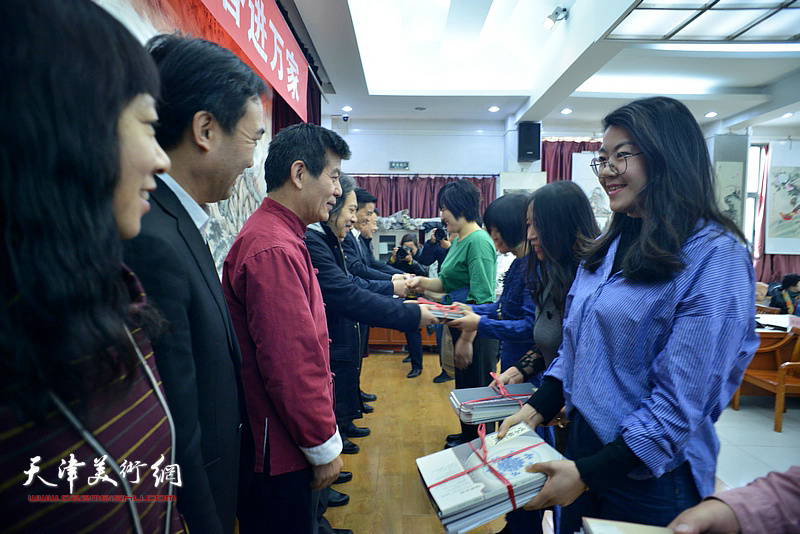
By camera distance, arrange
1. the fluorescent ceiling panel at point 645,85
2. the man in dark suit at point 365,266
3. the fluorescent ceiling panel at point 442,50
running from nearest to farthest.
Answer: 1. the man in dark suit at point 365,266
2. the fluorescent ceiling panel at point 442,50
3. the fluorescent ceiling panel at point 645,85

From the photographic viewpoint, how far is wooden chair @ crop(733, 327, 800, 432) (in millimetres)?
3361

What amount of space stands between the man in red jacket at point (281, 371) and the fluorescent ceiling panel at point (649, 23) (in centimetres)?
430

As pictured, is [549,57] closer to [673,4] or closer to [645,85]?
[673,4]

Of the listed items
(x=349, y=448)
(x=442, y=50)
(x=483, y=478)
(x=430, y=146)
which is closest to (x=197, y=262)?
(x=483, y=478)

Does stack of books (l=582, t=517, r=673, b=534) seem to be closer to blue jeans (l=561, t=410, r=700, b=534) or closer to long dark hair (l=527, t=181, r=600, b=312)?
blue jeans (l=561, t=410, r=700, b=534)

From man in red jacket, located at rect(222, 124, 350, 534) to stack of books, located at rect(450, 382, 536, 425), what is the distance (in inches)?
16.5

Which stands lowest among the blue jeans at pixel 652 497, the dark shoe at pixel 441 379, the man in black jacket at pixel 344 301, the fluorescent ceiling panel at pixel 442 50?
the dark shoe at pixel 441 379

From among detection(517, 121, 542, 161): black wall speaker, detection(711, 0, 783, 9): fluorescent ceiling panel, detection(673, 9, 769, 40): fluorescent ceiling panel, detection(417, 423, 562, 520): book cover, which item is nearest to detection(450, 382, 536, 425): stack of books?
detection(417, 423, 562, 520): book cover

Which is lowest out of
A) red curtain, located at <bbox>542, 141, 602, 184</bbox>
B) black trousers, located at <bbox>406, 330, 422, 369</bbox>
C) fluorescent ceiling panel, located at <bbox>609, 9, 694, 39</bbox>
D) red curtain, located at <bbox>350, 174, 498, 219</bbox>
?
black trousers, located at <bbox>406, 330, 422, 369</bbox>

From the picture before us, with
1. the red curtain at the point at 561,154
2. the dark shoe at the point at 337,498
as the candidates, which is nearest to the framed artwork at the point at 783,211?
the red curtain at the point at 561,154

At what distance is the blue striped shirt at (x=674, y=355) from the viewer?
83 centimetres

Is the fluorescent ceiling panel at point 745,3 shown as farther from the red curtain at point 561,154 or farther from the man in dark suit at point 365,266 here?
the red curtain at point 561,154

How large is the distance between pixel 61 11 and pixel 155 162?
16 centimetres

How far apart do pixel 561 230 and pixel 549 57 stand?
4.98m
